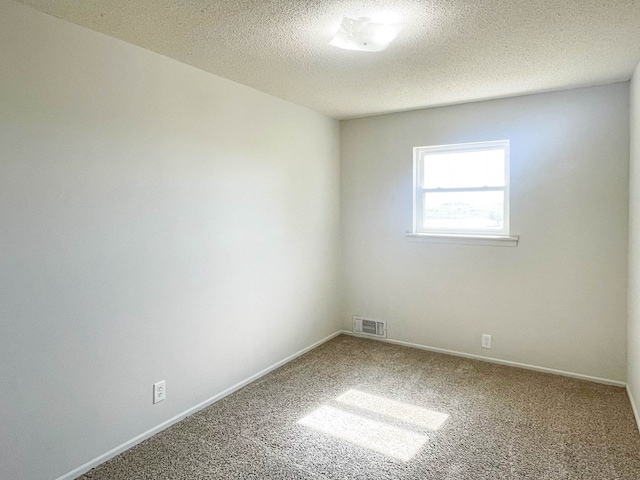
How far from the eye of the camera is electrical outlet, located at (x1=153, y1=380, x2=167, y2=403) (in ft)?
8.36

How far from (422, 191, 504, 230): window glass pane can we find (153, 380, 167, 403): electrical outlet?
267 cm

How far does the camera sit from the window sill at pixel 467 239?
11.6 ft

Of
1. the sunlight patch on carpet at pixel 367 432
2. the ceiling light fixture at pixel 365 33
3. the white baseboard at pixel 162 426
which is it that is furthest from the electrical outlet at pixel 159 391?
the ceiling light fixture at pixel 365 33

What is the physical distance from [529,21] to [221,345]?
2.70 metres

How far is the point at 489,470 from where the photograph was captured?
2.16m

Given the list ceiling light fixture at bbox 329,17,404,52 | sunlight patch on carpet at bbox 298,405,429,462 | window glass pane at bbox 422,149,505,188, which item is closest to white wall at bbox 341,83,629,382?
window glass pane at bbox 422,149,505,188

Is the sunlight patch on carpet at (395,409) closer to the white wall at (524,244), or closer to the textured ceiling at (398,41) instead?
the white wall at (524,244)

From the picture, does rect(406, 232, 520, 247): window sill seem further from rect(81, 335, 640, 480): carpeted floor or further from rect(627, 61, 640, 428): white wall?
rect(81, 335, 640, 480): carpeted floor

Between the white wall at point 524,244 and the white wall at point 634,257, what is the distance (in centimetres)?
16

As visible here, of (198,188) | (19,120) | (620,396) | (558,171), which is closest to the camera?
(19,120)

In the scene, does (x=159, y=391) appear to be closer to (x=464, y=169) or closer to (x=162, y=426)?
(x=162, y=426)

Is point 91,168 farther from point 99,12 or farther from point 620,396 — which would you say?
point 620,396

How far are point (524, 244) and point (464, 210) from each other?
598 millimetres

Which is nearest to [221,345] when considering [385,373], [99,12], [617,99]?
[385,373]
